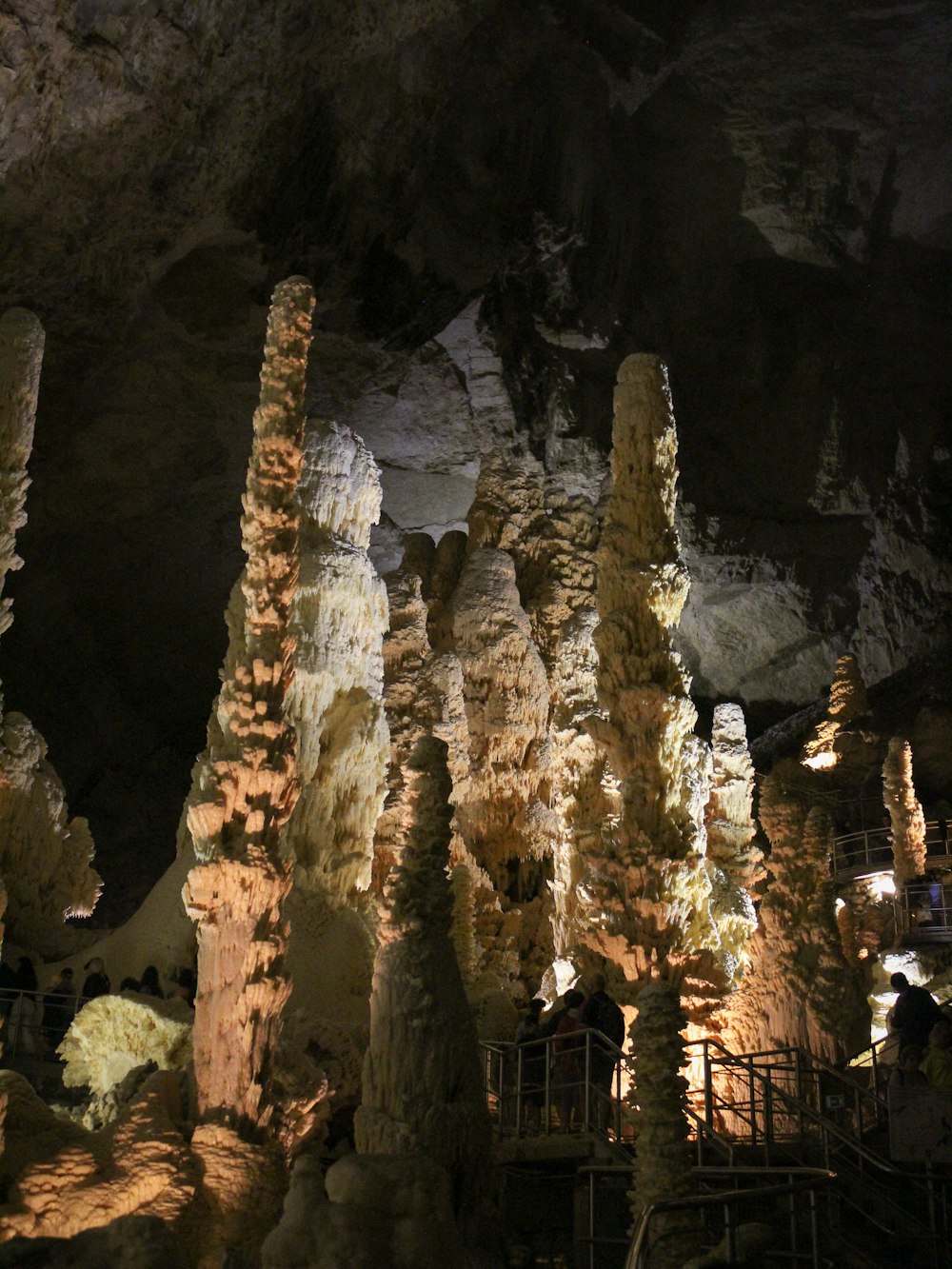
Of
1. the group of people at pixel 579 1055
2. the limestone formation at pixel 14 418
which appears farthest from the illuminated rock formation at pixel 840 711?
the limestone formation at pixel 14 418

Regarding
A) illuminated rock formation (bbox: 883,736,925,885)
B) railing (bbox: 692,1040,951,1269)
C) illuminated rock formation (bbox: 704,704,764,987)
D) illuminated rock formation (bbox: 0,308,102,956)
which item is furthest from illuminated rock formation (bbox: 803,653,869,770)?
illuminated rock formation (bbox: 0,308,102,956)

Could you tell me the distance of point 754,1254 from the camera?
223 inches

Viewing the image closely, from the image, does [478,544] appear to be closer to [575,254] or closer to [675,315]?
[575,254]

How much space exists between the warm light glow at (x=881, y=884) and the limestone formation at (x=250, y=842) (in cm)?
1344

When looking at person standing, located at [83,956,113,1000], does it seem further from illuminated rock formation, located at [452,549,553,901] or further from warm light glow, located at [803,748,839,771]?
warm light glow, located at [803,748,839,771]

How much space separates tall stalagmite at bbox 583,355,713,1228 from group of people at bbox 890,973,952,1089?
4.63 ft

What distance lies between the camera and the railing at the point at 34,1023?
9148 millimetres

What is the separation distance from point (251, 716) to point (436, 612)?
7434 millimetres

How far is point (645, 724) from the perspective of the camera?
8906 millimetres

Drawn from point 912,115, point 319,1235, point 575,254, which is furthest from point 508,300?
point 319,1235

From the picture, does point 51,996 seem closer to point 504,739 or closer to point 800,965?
point 504,739

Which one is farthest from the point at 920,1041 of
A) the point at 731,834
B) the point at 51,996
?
the point at 51,996

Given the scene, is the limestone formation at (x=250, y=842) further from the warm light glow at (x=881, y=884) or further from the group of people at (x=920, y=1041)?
the warm light glow at (x=881, y=884)

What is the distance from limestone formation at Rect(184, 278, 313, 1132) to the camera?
24.3 feet
